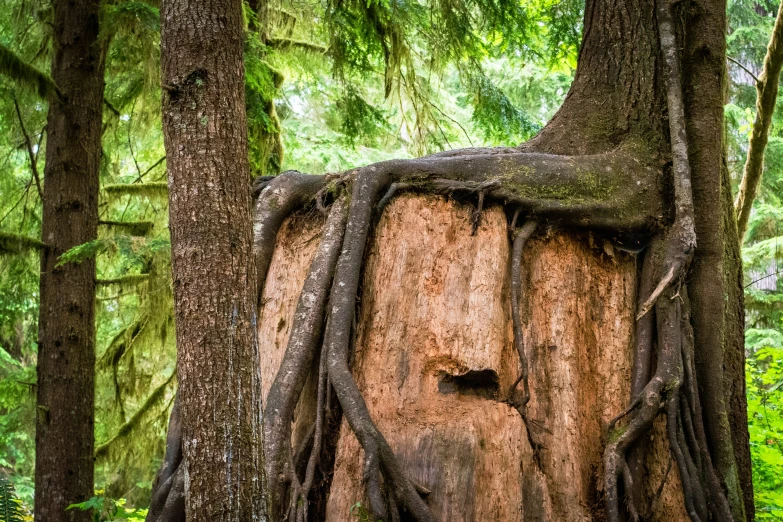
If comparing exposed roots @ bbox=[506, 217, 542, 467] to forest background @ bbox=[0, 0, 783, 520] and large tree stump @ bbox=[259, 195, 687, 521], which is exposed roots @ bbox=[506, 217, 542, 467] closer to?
large tree stump @ bbox=[259, 195, 687, 521]

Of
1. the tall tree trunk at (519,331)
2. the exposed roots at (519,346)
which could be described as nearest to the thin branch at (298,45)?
the tall tree trunk at (519,331)

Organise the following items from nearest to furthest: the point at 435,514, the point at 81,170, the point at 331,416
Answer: the point at 435,514, the point at 331,416, the point at 81,170

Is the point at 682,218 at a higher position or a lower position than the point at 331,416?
higher

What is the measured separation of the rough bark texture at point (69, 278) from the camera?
7.67 metres

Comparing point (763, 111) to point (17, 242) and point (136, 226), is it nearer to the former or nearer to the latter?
point (136, 226)


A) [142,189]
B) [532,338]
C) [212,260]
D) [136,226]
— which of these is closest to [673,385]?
[532,338]

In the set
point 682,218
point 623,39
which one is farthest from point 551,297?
point 623,39

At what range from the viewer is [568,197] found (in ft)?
17.9

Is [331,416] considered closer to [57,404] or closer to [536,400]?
[536,400]

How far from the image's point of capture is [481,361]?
4.86 meters

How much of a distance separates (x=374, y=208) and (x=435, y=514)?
6.73 ft

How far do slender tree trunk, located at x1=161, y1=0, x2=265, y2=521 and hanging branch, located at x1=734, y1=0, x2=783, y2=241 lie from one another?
19.8 ft

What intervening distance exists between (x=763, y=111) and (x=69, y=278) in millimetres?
7629

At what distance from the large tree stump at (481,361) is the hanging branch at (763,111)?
11.5 feet
